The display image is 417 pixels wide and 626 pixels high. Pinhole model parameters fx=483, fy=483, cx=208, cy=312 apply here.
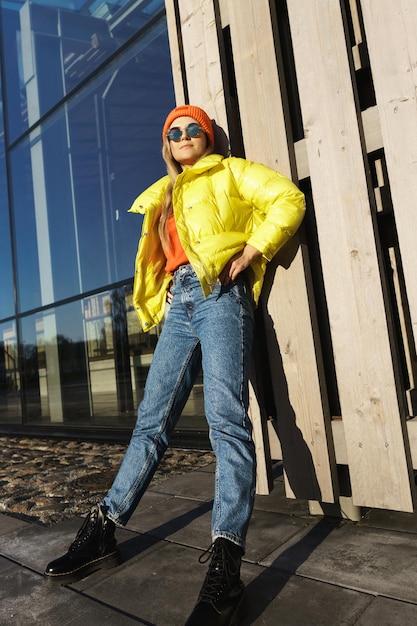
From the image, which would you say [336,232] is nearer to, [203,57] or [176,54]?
[203,57]

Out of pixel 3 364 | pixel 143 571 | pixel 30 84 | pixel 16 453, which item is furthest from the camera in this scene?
pixel 3 364

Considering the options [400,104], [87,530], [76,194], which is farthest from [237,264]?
[76,194]

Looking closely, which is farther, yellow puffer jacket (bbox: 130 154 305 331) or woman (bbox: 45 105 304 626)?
yellow puffer jacket (bbox: 130 154 305 331)

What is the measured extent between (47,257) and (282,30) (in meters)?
4.71

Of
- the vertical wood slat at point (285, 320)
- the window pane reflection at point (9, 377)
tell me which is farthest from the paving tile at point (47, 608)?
the window pane reflection at point (9, 377)

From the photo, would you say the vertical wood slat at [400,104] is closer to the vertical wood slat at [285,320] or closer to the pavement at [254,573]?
the vertical wood slat at [285,320]

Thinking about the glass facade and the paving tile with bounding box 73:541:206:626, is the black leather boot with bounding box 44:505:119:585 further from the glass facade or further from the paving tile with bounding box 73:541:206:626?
the glass facade

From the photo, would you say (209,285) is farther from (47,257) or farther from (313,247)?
(47,257)

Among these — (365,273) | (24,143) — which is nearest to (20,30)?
(24,143)

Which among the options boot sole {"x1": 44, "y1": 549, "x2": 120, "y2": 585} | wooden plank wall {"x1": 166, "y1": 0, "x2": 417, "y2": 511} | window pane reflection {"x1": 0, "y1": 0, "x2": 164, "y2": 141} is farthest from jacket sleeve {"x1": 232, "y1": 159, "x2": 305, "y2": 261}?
window pane reflection {"x1": 0, "y1": 0, "x2": 164, "y2": 141}

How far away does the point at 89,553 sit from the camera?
1.98 meters

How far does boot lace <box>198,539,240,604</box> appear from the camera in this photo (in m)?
1.56

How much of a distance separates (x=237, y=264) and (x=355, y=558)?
127 centimetres

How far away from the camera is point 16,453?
18.0 feet
